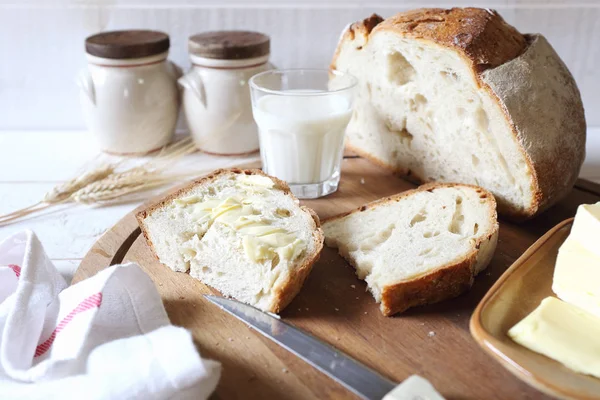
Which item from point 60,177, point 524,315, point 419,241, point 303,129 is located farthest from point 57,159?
point 524,315

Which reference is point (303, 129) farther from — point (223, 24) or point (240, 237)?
point (223, 24)

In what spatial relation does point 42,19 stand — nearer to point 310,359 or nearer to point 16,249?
point 16,249

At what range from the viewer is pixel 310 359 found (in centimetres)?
169

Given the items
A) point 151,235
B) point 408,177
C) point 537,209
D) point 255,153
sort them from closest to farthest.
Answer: point 151,235 < point 537,209 < point 408,177 < point 255,153

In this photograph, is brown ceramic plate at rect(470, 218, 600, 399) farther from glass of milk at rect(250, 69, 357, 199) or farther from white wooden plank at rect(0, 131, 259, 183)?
white wooden plank at rect(0, 131, 259, 183)

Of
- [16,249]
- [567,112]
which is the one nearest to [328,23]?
[567,112]

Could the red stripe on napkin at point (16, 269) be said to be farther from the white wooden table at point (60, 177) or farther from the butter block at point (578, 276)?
the butter block at point (578, 276)

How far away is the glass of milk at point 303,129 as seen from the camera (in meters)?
2.61

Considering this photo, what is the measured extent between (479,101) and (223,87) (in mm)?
1330

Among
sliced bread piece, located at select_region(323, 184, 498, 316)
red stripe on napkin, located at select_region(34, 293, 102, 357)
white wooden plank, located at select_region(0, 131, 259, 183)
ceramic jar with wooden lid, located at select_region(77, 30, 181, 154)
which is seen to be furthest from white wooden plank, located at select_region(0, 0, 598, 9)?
red stripe on napkin, located at select_region(34, 293, 102, 357)

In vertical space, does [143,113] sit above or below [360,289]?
above

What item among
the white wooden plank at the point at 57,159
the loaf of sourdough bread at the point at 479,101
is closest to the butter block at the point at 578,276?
the loaf of sourdough bread at the point at 479,101

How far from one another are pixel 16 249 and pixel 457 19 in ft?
6.20

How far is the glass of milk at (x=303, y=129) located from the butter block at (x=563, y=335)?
1263 mm
